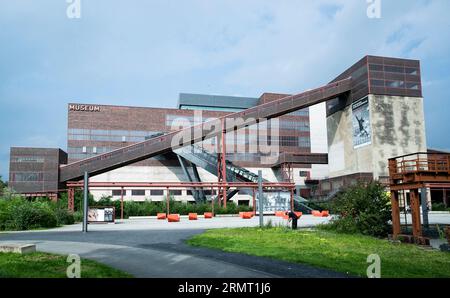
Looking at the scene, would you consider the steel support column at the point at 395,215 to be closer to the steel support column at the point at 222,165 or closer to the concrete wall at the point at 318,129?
the steel support column at the point at 222,165

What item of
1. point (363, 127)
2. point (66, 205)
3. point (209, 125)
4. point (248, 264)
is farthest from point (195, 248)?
point (363, 127)

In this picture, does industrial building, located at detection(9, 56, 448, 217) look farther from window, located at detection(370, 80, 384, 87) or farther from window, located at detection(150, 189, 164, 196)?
window, located at detection(150, 189, 164, 196)

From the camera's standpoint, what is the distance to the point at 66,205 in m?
39.1

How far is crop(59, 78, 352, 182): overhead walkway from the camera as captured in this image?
47781 mm

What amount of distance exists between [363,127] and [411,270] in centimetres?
4659

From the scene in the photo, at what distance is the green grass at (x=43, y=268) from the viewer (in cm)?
856

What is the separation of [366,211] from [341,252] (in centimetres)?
742

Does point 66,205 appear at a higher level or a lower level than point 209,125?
lower

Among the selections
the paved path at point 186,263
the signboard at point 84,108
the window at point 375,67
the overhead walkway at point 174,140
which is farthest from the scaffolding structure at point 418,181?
the signboard at point 84,108

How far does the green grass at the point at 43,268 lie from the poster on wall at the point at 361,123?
4858 centimetres

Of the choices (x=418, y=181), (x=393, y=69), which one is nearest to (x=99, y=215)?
(x=418, y=181)

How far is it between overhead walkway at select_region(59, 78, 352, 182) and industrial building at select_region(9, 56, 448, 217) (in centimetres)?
13

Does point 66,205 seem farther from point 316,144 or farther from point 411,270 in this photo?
point 316,144
